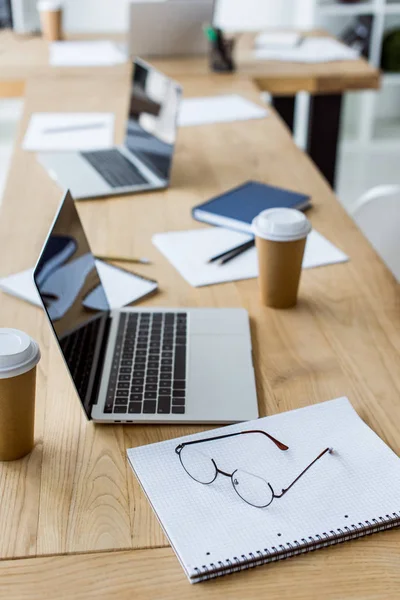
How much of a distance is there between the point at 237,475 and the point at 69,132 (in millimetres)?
1510

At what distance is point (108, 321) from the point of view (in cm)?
128

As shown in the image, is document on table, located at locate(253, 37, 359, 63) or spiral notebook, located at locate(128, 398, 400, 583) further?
document on table, located at locate(253, 37, 359, 63)

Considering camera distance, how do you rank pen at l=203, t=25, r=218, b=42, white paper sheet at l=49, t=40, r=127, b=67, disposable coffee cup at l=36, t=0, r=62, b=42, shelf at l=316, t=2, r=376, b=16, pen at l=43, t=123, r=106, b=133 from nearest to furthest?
pen at l=43, t=123, r=106, b=133, pen at l=203, t=25, r=218, b=42, white paper sheet at l=49, t=40, r=127, b=67, disposable coffee cup at l=36, t=0, r=62, b=42, shelf at l=316, t=2, r=376, b=16

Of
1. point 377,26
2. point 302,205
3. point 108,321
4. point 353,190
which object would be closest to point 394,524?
point 108,321

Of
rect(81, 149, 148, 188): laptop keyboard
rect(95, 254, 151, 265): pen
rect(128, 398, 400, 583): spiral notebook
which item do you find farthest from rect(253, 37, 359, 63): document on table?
rect(128, 398, 400, 583): spiral notebook

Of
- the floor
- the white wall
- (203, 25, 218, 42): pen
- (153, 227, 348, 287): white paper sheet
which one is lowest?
the floor

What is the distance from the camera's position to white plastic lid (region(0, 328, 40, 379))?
899mm

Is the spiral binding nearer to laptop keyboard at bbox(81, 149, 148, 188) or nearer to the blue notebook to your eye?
the blue notebook

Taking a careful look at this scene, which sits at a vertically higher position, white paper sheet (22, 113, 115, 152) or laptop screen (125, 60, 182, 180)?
laptop screen (125, 60, 182, 180)

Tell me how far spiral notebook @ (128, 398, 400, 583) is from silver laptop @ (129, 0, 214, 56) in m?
2.12

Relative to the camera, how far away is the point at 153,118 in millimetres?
1938

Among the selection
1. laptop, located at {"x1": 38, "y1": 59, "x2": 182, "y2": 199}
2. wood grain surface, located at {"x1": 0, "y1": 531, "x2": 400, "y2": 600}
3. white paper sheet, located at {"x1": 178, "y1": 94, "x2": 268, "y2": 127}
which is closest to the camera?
wood grain surface, located at {"x1": 0, "y1": 531, "x2": 400, "y2": 600}

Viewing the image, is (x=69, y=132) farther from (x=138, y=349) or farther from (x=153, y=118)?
(x=138, y=349)

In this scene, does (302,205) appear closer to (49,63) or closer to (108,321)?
(108,321)
